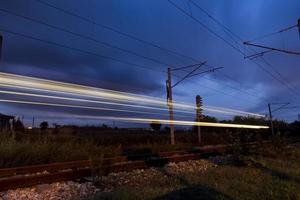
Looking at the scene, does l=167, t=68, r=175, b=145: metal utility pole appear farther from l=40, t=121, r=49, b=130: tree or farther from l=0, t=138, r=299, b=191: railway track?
l=40, t=121, r=49, b=130: tree

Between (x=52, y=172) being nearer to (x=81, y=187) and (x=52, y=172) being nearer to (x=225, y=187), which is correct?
(x=81, y=187)

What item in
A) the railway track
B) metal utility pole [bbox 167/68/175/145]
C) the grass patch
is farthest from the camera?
metal utility pole [bbox 167/68/175/145]

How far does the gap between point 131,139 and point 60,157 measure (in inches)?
822

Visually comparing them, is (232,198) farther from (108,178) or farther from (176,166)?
(176,166)

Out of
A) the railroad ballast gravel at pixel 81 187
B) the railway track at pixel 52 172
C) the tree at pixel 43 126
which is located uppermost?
the tree at pixel 43 126

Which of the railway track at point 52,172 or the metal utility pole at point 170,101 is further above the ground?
the metal utility pole at point 170,101

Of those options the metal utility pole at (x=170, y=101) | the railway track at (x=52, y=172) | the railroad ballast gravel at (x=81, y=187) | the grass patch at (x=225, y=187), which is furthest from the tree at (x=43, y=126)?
the grass patch at (x=225, y=187)

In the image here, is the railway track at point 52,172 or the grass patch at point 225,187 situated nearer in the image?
the grass patch at point 225,187

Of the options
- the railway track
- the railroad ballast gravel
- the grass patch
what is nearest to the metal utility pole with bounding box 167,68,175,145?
the railway track

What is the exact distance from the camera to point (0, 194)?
9.01m

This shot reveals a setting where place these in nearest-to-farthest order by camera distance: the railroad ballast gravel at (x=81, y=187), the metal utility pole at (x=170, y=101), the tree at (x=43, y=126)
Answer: the railroad ballast gravel at (x=81, y=187) < the metal utility pole at (x=170, y=101) < the tree at (x=43, y=126)

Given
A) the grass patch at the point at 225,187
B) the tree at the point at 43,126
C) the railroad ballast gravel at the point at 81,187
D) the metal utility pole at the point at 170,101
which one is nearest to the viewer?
the grass patch at the point at 225,187

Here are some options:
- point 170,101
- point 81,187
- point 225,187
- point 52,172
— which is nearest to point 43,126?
point 170,101

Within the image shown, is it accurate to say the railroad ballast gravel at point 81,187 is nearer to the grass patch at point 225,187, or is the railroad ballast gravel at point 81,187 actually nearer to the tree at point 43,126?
the grass patch at point 225,187
